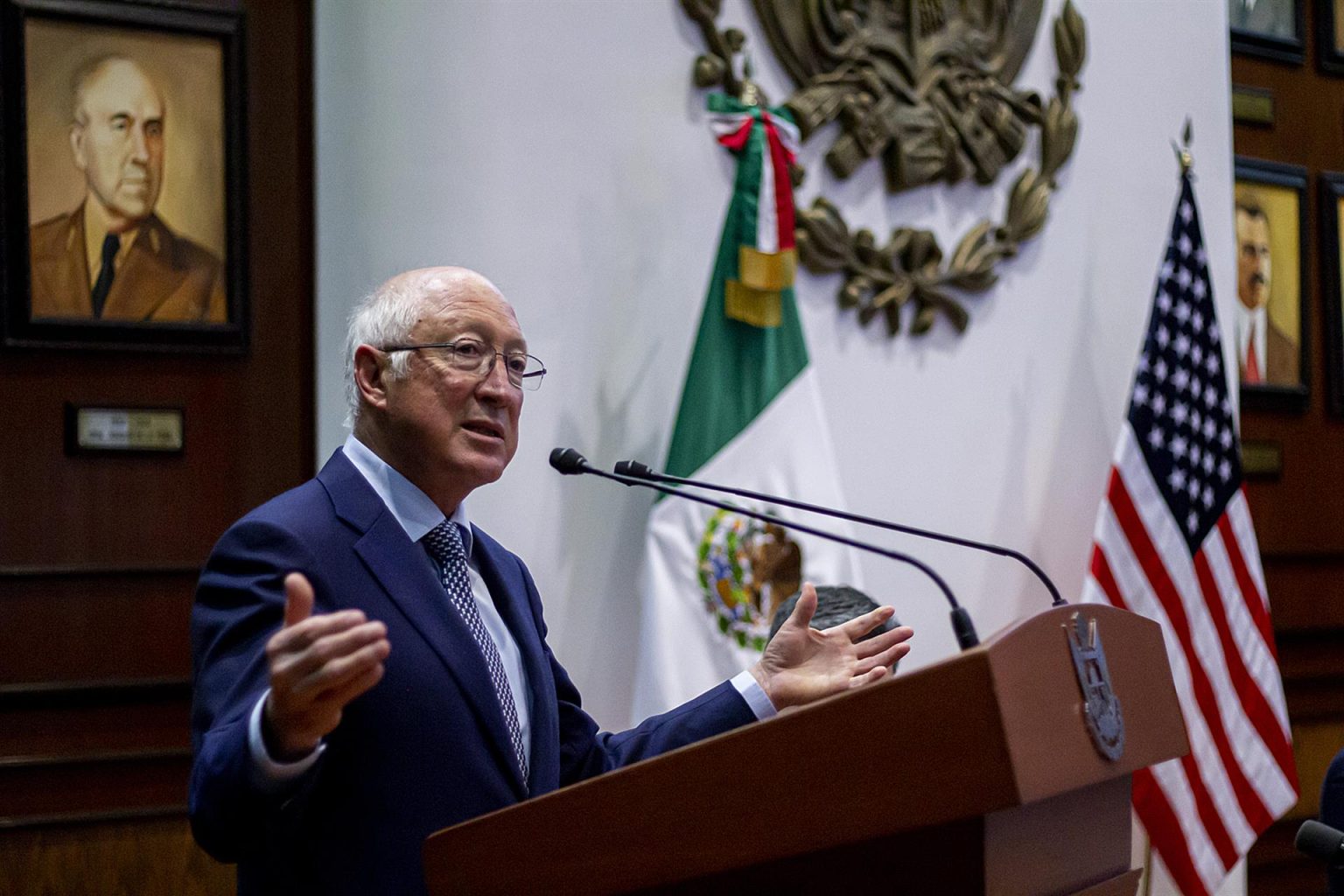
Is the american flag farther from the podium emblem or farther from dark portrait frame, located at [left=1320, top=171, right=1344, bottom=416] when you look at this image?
the podium emblem

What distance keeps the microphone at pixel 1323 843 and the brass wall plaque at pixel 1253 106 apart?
14.1 feet

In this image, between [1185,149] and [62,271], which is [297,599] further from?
[1185,149]

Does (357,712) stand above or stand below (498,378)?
below

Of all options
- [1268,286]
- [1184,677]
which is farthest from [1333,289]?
[1184,677]

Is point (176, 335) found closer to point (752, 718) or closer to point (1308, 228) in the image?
point (752, 718)

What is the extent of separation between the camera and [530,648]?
2279mm

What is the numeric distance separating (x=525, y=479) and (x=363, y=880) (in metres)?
1.92

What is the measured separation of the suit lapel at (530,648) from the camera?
215 centimetres

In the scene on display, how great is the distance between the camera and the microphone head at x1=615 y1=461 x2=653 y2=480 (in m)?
2.16

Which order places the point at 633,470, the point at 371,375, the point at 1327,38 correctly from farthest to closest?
the point at 1327,38 → the point at 371,375 → the point at 633,470

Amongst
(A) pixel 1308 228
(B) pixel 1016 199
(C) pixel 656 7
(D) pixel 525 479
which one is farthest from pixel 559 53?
(A) pixel 1308 228

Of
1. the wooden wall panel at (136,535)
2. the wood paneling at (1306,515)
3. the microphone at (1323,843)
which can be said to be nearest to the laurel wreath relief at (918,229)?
the wooden wall panel at (136,535)

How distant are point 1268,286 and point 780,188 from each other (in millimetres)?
2816

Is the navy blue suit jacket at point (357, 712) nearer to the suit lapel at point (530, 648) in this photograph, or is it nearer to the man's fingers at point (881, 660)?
the suit lapel at point (530, 648)
